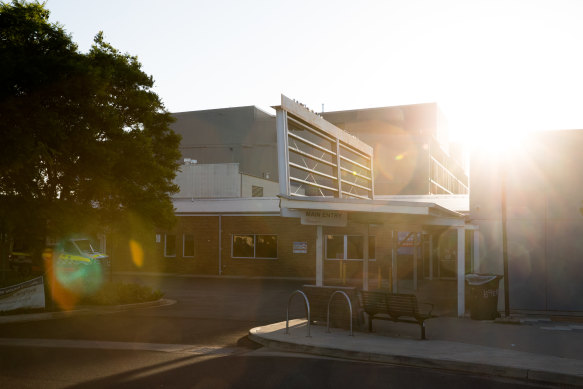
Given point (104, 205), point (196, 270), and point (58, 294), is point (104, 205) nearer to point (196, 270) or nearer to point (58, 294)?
point (58, 294)

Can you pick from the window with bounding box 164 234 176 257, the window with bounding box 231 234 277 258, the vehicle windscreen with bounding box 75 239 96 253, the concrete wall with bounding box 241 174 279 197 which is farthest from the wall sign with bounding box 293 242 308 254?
the concrete wall with bounding box 241 174 279 197

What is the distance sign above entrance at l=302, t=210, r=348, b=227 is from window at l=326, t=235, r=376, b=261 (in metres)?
19.7

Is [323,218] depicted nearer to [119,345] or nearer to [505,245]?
[505,245]

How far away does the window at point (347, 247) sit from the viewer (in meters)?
36.2

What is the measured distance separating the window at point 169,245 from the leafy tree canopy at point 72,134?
17799 millimetres

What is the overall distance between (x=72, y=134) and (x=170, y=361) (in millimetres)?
10368

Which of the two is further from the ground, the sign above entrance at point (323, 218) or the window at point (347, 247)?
the sign above entrance at point (323, 218)

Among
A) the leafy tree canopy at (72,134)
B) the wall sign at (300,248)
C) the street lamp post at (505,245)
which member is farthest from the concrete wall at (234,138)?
the street lamp post at (505,245)

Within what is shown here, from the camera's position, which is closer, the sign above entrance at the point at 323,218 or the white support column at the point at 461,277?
the sign above entrance at the point at 323,218

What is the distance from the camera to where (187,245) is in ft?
128

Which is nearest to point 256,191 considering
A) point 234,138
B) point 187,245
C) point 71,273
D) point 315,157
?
point 234,138

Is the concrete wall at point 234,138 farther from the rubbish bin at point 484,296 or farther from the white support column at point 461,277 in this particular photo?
the rubbish bin at point 484,296

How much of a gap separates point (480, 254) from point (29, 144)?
44.1 feet

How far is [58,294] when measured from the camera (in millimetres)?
20188
